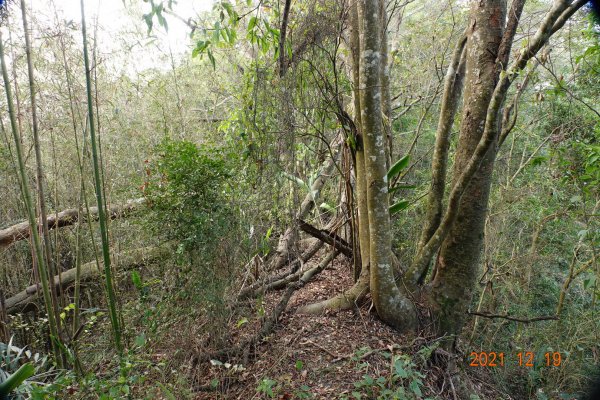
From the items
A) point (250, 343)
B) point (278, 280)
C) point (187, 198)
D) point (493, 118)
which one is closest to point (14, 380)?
point (187, 198)

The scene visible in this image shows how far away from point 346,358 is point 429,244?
4.08ft

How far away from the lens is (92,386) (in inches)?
90.7

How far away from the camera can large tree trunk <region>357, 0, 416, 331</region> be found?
2812 millimetres

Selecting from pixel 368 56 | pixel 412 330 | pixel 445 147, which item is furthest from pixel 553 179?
pixel 368 56

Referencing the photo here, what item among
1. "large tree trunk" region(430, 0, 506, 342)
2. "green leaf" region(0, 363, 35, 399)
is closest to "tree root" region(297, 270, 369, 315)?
"large tree trunk" region(430, 0, 506, 342)

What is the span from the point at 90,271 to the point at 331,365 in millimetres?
2852

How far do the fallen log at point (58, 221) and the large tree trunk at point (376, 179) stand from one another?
Result: 2.01 meters

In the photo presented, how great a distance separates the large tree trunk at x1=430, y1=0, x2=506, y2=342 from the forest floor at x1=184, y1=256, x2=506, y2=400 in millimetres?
394

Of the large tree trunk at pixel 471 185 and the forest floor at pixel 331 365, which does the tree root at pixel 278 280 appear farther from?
the large tree trunk at pixel 471 185

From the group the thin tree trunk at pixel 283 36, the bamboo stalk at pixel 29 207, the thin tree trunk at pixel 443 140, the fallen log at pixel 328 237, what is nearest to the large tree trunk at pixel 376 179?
the thin tree trunk at pixel 443 140

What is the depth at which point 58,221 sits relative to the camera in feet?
12.4

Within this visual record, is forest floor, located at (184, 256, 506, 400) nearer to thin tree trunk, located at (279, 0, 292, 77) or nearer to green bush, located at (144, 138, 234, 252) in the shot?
green bush, located at (144, 138, 234, 252)

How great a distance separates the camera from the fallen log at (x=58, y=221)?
3340 mm

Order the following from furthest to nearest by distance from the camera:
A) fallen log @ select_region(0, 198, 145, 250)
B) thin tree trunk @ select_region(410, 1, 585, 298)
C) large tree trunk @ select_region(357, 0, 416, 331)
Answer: fallen log @ select_region(0, 198, 145, 250), large tree trunk @ select_region(357, 0, 416, 331), thin tree trunk @ select_region(410, 1, 585, 298)
